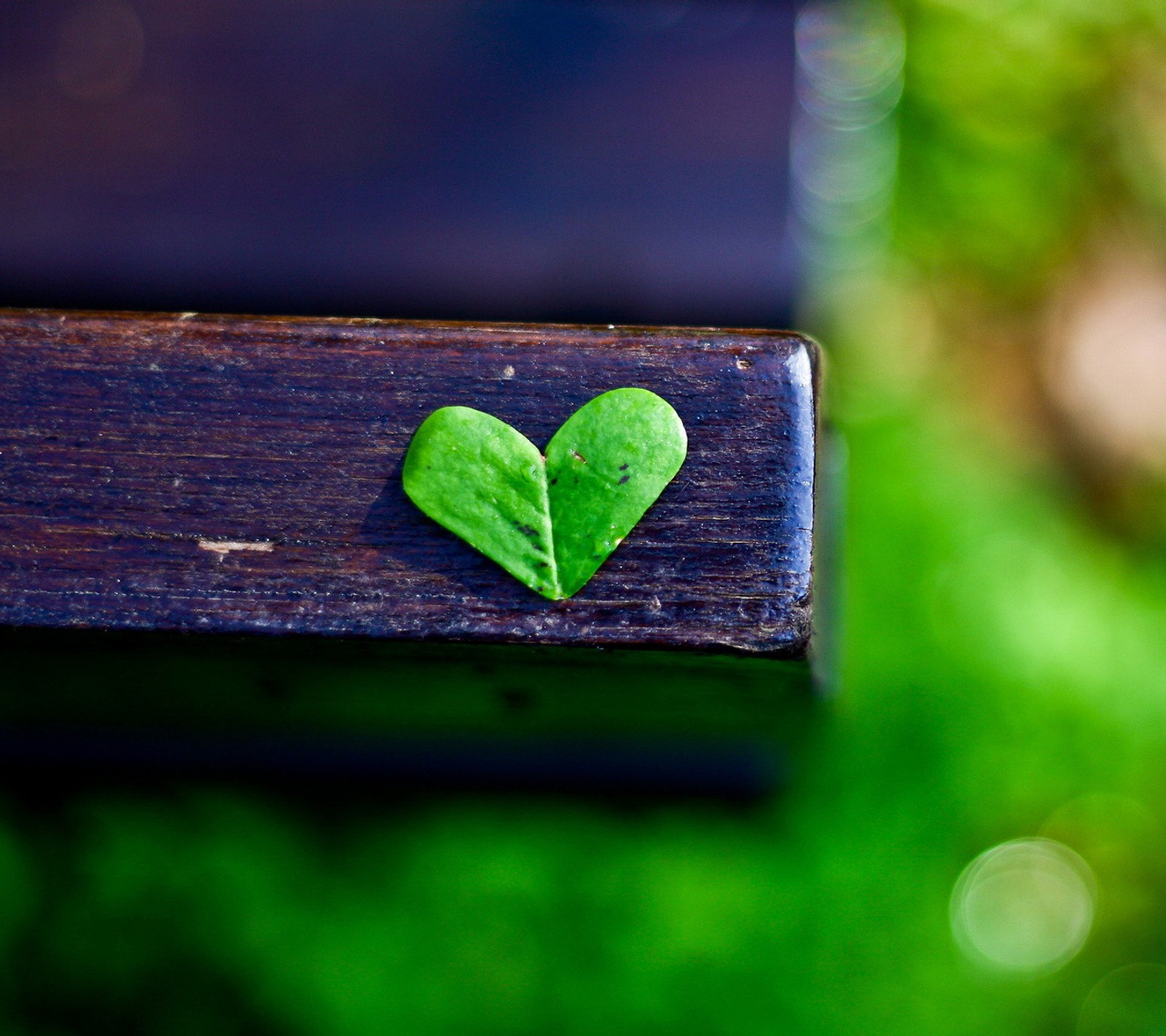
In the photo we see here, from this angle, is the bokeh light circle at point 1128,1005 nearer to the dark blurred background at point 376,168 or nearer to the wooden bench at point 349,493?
the dark blurred background at point 376,168

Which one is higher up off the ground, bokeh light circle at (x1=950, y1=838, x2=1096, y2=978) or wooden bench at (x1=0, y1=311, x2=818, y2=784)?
wooden bench at (x1=0, y1=311, x2=818, y2=784)

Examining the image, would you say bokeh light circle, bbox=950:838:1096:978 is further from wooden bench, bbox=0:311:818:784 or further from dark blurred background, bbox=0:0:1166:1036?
wooden bench, bbox=0:311:818:784

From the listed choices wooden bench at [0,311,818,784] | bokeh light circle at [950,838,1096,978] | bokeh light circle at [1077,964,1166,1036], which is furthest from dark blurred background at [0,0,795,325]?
bokeh light circle at [1077,964,1166,1036]

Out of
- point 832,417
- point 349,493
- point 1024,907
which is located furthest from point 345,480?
point 1024,907

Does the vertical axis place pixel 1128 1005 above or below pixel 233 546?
below

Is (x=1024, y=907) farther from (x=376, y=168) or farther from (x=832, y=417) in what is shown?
(x=376, y=168)
